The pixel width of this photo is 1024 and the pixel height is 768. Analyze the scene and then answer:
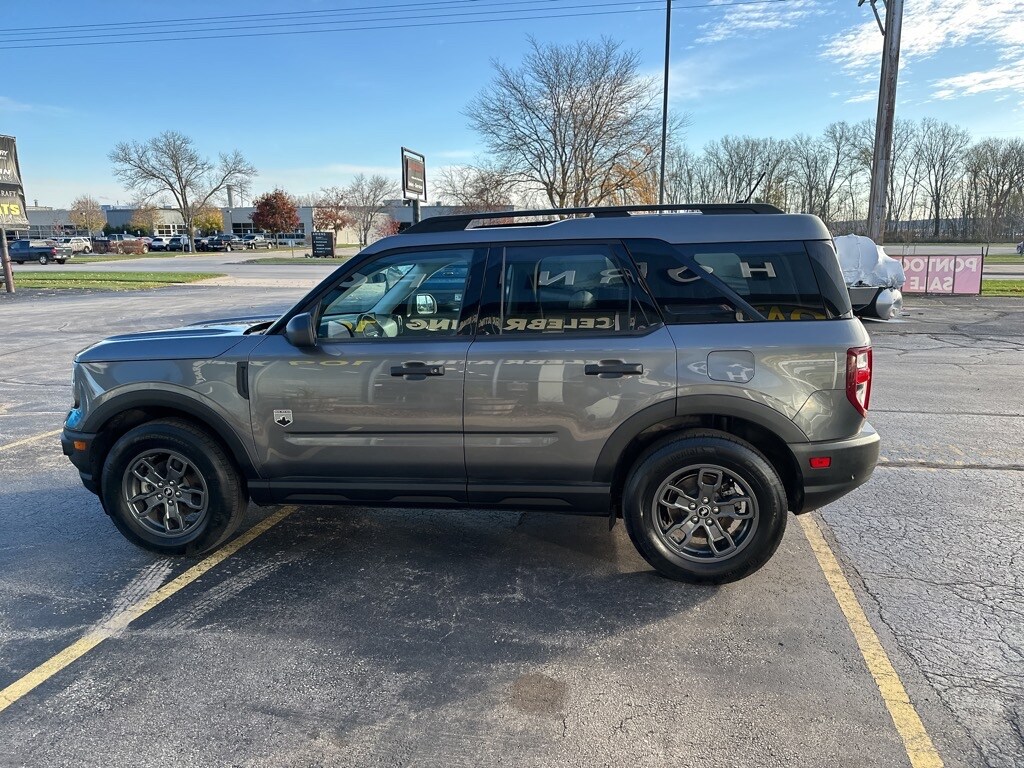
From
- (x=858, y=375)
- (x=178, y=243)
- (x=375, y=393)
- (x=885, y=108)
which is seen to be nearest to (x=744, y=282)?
(x=858, y=375)

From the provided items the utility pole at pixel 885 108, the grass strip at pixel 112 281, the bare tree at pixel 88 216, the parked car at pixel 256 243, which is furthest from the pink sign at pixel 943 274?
the bare tree at pixel 88 216

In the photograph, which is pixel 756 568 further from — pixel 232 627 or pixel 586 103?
pixel 586 103

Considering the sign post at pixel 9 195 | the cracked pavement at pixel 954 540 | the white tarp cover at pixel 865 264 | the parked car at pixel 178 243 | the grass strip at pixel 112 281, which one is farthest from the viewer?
the parked car at pixel 178 243

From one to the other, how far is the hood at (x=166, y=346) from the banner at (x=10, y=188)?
24863mm

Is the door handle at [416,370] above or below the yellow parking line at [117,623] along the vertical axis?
above

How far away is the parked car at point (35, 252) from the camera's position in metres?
46.8

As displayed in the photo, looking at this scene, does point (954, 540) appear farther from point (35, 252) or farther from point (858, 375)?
point (35, 252)

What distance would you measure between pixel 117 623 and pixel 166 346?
1.50m

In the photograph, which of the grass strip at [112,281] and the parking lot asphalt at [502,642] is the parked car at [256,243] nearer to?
the grass strip at [112,281]

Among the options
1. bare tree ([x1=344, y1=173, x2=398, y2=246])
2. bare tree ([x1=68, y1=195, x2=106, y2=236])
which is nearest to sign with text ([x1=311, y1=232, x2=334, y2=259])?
bare tree ([x1=344, y1=173, x2=398, y2=246])

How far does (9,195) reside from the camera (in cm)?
2350

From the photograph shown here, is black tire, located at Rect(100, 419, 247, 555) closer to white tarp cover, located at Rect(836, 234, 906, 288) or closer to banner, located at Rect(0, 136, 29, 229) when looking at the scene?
white tarp cover, located at Rect(836, 234, 906, 288)

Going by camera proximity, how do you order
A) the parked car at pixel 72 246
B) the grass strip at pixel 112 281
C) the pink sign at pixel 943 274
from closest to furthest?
the pink sign at pixel 943 274, the grass strip at pixel 112 281, the parked car at pixel 72 246

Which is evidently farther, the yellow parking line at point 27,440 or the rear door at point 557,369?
the yellow parking line at point 27,440
